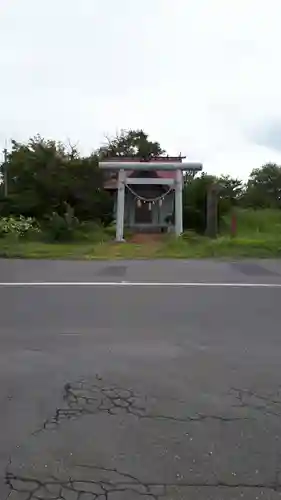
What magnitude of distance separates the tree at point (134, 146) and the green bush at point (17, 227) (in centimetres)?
2277

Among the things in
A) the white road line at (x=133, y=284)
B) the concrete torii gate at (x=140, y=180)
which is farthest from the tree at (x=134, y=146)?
the white road line at (x=133, y=284)

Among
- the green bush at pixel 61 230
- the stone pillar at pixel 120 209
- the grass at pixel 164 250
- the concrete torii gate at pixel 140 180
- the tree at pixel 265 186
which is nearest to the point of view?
the grass at pixel 164 250

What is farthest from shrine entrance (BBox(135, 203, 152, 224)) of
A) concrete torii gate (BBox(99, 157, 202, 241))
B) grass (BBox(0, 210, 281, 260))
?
grass (BBox(0, 210, 281, 260))

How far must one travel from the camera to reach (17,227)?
2217 centimetres

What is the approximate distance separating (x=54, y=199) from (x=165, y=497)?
24178 mm

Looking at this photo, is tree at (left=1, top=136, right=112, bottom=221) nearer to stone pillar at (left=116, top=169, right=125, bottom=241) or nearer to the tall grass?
stone pillar at (left=116, top=169, right=125, bottom=241)

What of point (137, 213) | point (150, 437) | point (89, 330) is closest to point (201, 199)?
point (137, 213)

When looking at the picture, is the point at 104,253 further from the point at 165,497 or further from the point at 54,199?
the point at 165,497

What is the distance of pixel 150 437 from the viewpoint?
11.0ft

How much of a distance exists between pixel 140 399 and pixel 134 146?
46414mm

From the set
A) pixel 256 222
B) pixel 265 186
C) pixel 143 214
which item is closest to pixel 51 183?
pixel 143 214

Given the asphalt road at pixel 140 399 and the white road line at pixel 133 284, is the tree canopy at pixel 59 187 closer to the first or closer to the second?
the white road line at pixel 133 284

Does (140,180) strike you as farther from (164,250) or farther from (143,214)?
(164,250)

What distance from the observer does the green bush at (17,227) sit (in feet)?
70.1
